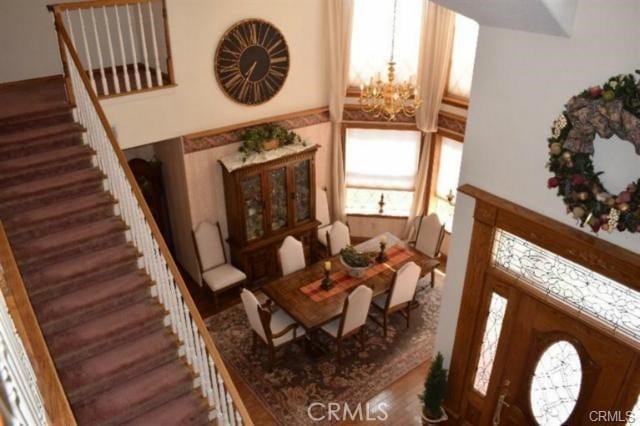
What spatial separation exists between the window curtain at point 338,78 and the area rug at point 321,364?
240 cm

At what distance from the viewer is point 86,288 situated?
4559 mm

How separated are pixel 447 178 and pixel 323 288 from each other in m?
2.92

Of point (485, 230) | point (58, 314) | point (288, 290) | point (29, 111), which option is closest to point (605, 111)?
point (485, 230)

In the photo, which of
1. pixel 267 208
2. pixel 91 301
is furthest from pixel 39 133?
pixel 267 208

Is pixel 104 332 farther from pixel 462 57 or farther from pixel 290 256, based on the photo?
pixel 462 57

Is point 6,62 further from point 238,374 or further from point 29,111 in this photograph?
point 238,374

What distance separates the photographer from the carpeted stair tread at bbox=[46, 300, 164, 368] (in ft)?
14.0

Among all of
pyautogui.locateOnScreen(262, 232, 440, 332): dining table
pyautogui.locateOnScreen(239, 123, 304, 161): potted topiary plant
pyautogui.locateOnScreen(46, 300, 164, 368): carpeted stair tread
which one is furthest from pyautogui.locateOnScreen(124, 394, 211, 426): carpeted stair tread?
pyautogui.locateOnScreen(239, 123, 304, 161): potted topiary plant

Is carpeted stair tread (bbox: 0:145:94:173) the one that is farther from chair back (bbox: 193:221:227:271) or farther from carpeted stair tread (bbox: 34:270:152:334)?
chair back (bbox: 193:221:227:271)

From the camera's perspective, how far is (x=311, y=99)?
8289 millimetres

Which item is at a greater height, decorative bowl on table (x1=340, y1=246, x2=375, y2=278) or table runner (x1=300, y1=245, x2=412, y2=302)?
decorative bowl on table (x1=340, y1=246, x2=375, y2=278)

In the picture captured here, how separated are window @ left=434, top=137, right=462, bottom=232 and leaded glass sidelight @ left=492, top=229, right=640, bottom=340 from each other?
12.9 feet

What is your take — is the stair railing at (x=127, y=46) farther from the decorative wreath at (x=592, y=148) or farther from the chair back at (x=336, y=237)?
the decorative wreath at (x=592, y=148)

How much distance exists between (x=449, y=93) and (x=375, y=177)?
1888 millimetres
